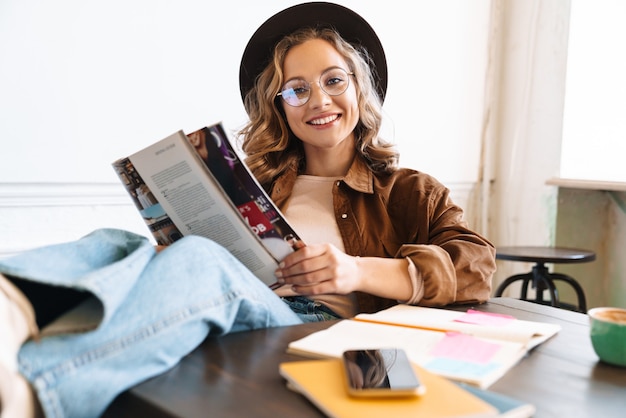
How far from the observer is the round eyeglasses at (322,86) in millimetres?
1496

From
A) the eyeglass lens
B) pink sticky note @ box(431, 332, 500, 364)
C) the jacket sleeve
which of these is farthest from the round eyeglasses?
pink sticky note @ box(431, 332, 500, 364)

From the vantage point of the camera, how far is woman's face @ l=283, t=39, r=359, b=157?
1492mm

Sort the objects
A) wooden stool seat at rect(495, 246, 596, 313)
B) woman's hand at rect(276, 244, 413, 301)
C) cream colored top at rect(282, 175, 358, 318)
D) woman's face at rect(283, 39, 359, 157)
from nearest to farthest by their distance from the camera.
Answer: woman's hand at rect(276, 244, 413, 301), cream colored top at rect(282, 175, 358, 318), woman's face at rect(283, 39, 359, 157), wooden stool seat at rect(495, 246, 596, 313)

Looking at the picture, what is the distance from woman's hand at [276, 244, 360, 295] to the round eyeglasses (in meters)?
0.55

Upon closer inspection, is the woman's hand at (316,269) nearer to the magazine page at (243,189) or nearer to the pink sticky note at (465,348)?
the magazine page at (243,189)

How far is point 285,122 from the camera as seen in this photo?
1686 mm

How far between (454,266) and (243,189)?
0.46m

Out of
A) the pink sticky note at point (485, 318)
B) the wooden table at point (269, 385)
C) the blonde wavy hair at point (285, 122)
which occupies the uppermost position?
the blonde wavy hair at point (285, 122)

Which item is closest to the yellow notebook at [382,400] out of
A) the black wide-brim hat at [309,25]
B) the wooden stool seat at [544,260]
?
the black wide-brim hat at [309,25]

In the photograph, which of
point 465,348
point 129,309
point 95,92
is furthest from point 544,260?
point 129,309

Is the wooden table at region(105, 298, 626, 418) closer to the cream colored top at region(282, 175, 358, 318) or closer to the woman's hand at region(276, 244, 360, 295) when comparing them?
the woman's hand at region(276, 244, 360, 295)

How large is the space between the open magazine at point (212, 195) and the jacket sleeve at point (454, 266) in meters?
0.27

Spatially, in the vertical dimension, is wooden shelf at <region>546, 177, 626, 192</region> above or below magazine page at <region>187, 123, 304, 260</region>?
below

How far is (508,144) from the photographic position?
127 inches
